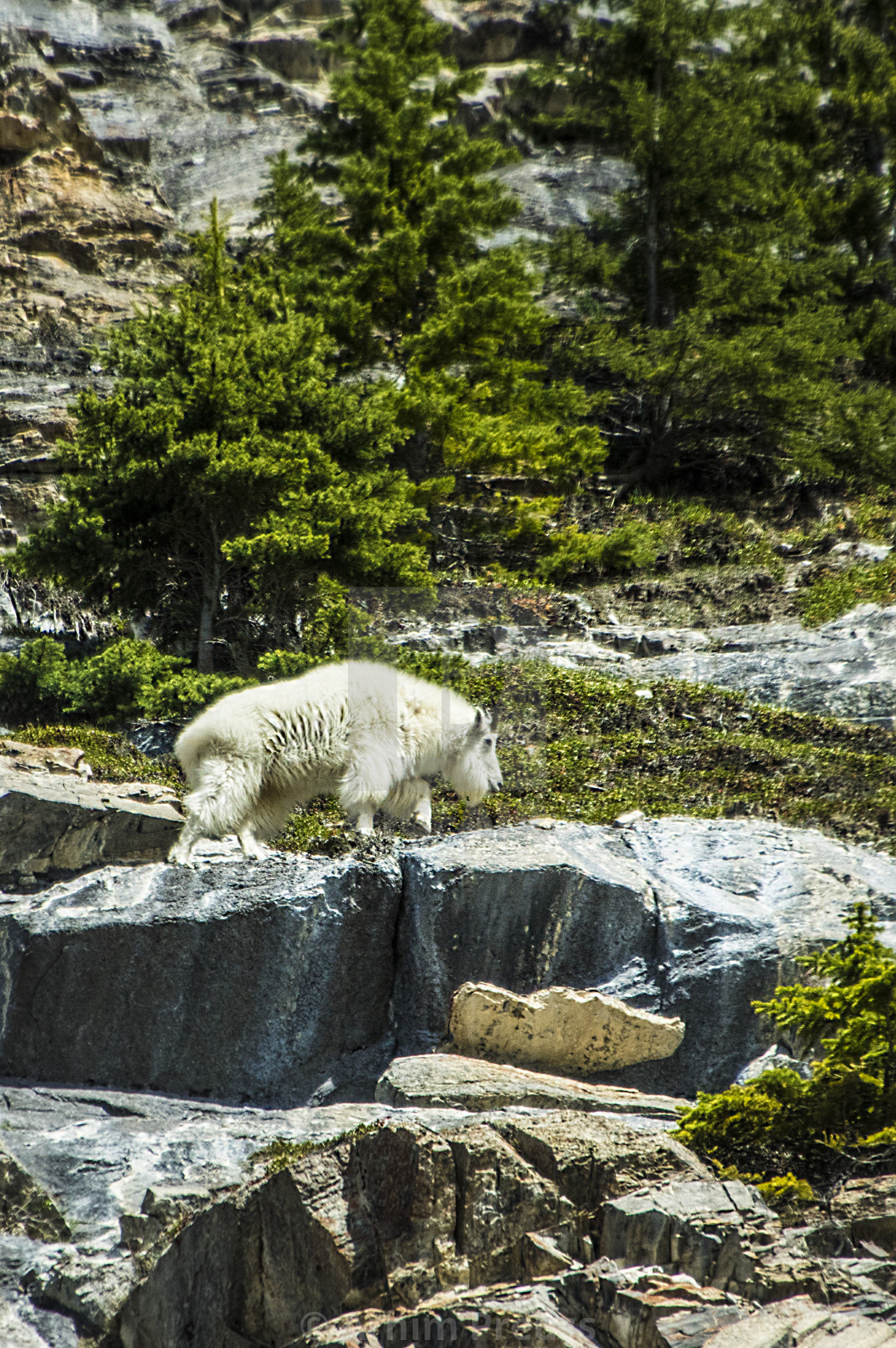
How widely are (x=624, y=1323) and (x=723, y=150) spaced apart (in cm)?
2428

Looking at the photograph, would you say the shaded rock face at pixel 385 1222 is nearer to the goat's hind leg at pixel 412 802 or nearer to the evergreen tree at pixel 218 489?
the goat's hind leg at pixel 412 802

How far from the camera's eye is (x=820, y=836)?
9391 mm

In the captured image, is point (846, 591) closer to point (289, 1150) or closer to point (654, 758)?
point (654, 758)

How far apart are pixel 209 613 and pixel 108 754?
9.35ft

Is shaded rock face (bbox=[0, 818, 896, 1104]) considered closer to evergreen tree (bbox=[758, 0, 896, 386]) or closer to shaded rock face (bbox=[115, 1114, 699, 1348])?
shaded rock face (bbox=[115, 1114, 699, 1348])

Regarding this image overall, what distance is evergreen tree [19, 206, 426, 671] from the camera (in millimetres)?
13797

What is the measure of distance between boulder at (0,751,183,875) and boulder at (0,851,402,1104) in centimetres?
85

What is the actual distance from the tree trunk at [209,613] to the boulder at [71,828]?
14.3 feet

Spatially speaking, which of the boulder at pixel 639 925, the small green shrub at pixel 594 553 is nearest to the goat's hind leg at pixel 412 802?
the boulder at pixel 639 925

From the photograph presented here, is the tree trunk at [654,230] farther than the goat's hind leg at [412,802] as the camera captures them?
Yes

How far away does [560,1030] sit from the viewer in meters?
7.84

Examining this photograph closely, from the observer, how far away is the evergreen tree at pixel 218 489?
13797 mm

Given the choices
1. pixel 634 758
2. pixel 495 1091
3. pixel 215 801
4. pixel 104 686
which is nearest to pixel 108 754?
pixel 104 686

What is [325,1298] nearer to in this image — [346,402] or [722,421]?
[346,402]
